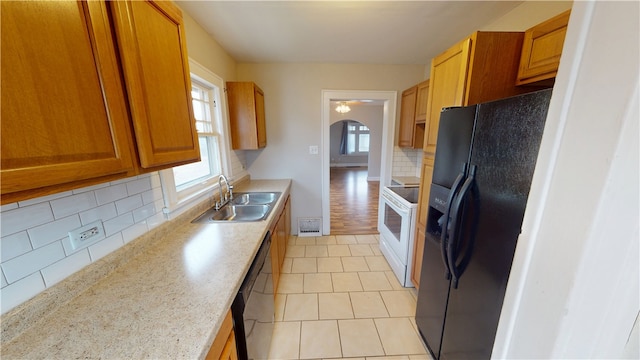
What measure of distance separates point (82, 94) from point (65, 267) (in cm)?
70

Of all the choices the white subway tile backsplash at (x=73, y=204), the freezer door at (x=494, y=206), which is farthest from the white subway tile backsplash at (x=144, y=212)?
the freezer door at (x=494, y=206)

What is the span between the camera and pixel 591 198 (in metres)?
0.33

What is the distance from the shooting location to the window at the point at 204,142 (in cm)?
171

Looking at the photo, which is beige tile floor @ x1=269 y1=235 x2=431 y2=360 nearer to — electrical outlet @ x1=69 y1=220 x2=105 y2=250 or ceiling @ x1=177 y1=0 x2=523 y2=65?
electrical outlet @ x1=69 y1=220 x2=105 y2=250

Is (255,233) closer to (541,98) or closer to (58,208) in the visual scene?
(58,208)

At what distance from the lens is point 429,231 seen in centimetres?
142

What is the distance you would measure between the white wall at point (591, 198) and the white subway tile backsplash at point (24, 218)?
1.48 meters

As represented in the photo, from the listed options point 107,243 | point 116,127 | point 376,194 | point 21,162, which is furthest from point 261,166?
point 376,194

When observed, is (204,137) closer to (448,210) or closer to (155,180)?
(155,180)

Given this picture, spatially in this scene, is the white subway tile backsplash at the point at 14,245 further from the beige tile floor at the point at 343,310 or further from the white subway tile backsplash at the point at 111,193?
the beige tile floor at the point at 343,310

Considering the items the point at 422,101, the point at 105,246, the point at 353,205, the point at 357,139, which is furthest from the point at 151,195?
the point at 357,139

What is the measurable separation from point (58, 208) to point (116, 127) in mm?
434

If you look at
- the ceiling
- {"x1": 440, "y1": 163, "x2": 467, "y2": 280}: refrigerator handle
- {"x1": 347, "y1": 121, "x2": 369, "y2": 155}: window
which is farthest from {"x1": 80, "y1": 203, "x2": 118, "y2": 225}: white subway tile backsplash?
{"x1": 347, "y1": 121, "x2": 369, "y2": 155}: window

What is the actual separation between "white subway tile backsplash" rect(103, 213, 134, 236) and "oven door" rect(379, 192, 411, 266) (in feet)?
6.47
